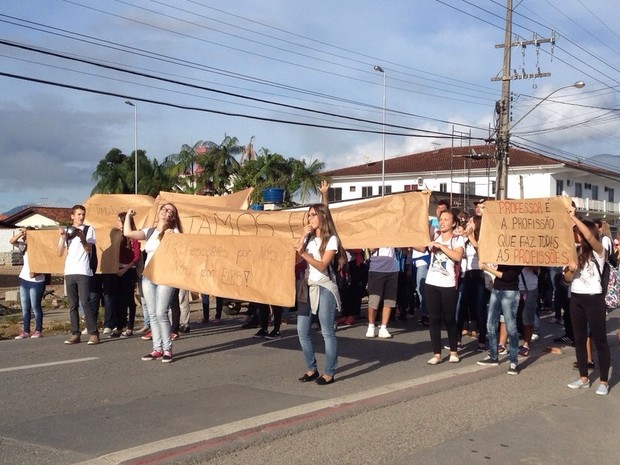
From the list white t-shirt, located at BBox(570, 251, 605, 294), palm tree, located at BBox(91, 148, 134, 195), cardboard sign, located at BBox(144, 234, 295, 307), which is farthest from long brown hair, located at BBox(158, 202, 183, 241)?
palm tree, located at BBox(91, 148, 134, 195)

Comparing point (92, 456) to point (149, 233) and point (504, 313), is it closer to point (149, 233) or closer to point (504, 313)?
point (149, 233)

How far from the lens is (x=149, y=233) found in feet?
32.8

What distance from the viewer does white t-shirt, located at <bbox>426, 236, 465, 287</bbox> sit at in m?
9.29

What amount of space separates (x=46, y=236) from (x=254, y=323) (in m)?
3.73

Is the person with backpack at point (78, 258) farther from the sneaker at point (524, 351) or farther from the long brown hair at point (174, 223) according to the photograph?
the sneaker at point (524, 351)

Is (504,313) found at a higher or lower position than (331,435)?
higher

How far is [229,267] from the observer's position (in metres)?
8.89

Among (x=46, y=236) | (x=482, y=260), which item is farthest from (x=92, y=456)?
(x=46, y=236)

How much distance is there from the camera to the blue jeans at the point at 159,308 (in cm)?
926

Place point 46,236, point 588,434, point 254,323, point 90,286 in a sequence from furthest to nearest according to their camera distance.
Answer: point 254,323
point 46,236
point 90,286
point 588,434

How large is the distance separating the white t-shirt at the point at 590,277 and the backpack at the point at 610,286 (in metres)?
0.20

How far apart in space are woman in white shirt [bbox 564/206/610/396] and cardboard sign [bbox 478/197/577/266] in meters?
0.13

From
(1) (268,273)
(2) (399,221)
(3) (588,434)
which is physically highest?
(2) (399,221)

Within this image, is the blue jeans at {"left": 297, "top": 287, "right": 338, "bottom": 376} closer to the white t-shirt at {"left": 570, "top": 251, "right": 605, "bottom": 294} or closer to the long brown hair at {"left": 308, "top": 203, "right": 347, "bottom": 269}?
the long brown hair at {"left": 308, "top": 203, "right": 347, "bottom": 269}
